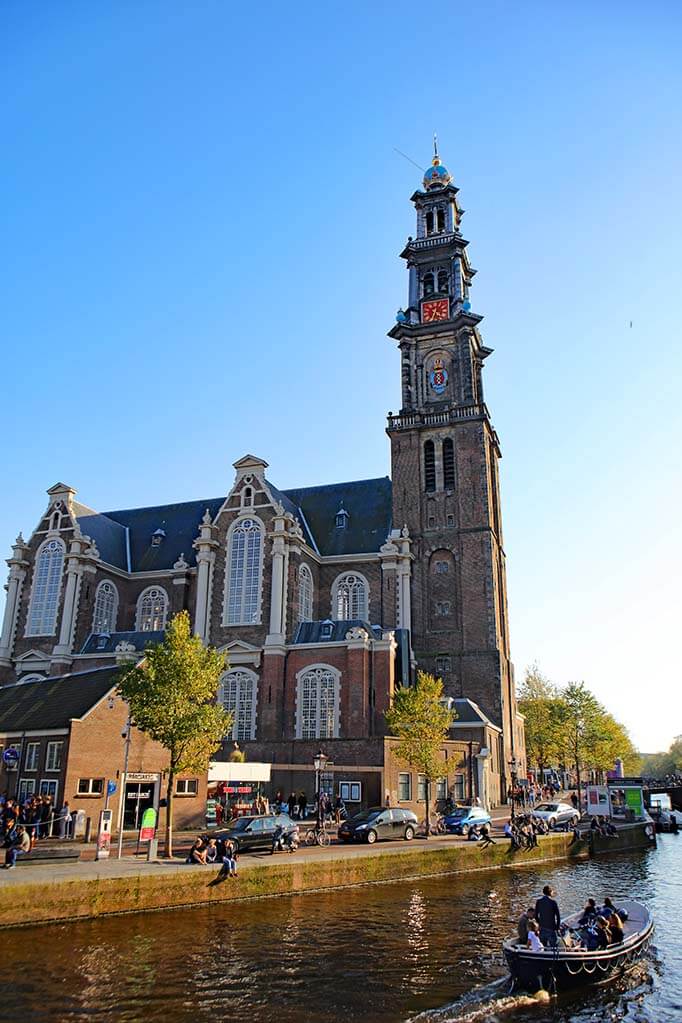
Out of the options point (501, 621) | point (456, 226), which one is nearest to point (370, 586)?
point (501, 621)

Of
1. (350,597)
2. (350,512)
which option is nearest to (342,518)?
(350,512)

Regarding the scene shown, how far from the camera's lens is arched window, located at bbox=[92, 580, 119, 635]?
62062mm

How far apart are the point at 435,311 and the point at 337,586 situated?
89.7 feet

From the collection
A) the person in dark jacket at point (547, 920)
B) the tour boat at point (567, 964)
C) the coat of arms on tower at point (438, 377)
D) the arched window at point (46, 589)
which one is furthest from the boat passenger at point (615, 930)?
the coat of arms on tower at point (438, 377)

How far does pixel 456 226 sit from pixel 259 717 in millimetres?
50868

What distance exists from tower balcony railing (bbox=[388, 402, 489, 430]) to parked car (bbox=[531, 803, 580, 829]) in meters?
30.6

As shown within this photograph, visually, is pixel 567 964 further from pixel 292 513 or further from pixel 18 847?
pixel 292 513

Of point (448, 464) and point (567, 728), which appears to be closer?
point (448, 464)

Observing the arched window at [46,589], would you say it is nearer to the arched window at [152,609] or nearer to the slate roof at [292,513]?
the slate roof at [292,513]

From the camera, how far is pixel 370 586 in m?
60.8

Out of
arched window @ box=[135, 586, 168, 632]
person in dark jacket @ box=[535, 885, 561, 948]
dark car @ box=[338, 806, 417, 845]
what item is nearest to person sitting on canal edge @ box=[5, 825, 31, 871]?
dark car @ box=[338, 806, 417, 845]

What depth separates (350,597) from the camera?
201 ft

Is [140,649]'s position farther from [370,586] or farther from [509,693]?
[509,693]

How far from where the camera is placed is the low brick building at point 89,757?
1234 inches
